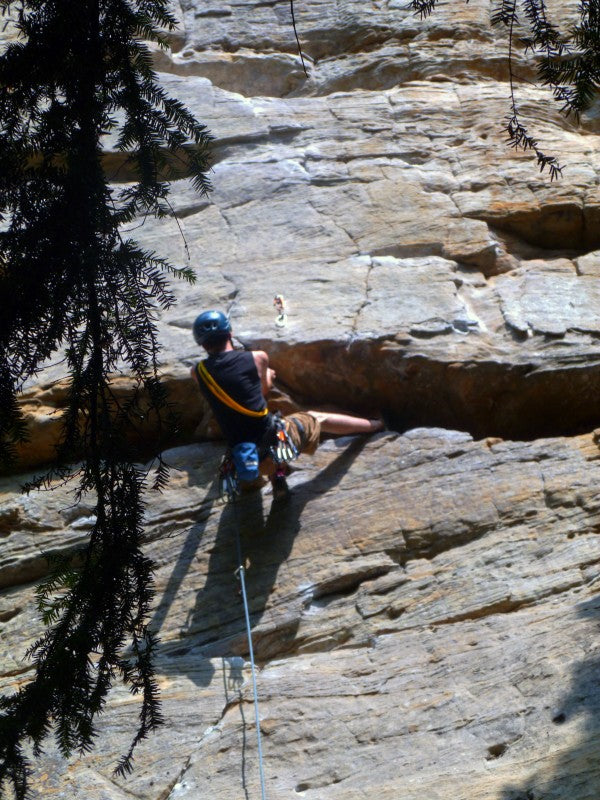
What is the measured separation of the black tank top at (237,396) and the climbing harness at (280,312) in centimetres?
95

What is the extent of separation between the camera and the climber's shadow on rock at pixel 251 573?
5.68 metres

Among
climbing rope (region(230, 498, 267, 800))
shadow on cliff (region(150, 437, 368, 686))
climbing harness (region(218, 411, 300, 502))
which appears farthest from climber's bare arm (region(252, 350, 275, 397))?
climbing rope (region(230, 498, 267, 800))

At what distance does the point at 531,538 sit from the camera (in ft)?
19.1

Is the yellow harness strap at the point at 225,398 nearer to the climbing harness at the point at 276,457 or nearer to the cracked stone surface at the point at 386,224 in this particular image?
the climbing harness at the point at 276,457

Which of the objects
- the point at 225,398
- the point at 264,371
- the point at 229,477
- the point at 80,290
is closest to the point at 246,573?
the point at 229,477

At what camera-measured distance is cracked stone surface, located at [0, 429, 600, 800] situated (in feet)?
15.6

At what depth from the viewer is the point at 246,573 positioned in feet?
19.8

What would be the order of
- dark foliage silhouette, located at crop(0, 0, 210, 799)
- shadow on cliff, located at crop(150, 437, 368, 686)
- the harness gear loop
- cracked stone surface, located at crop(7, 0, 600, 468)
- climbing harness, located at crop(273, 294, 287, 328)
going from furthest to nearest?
1. climbing harness, located at crop(273, 294, 287, 328)
2. cracked stone surface, located at crop(7, 0, 600, 468)
3. the harness gear loop
4. shadow on cliff, located at crop(150, 437, 368, 686)
5. dark foliage silhouette, located at crop(0, 0, 210, 799)

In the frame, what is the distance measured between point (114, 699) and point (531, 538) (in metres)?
2.83

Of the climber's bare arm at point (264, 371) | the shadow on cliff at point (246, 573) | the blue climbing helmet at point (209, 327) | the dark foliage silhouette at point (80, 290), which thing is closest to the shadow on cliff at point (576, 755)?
the shadow on cliff at point (246, 573)

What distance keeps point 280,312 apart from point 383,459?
144cm

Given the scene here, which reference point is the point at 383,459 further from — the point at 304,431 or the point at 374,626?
the point at 374,626

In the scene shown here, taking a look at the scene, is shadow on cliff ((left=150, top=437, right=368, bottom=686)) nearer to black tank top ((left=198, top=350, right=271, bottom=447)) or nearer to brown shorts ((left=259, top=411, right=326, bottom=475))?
brown shorts ((left=259, top=411, right=326, bottom=475))

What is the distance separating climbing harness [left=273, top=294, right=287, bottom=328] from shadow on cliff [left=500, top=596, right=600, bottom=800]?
3.29 m
